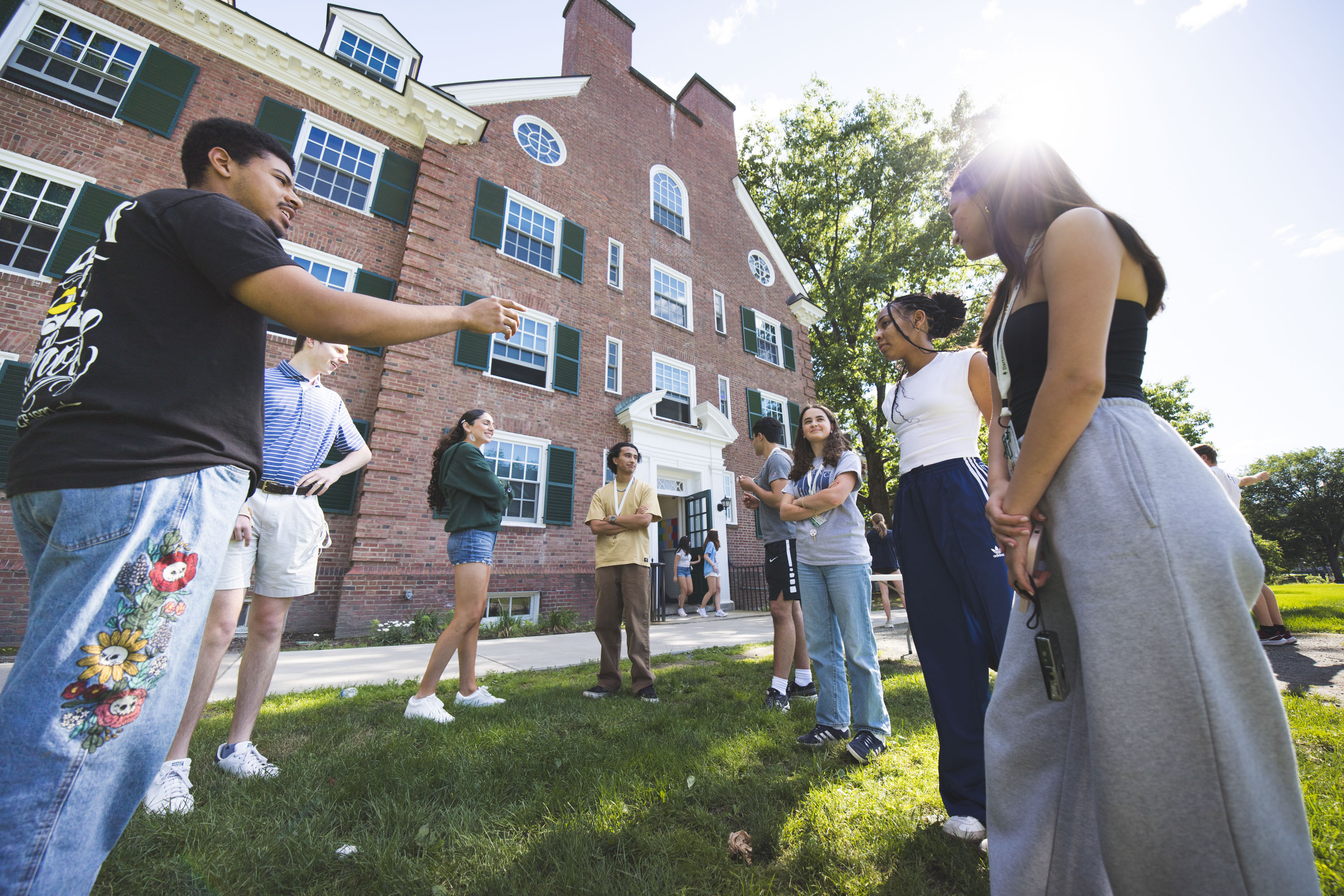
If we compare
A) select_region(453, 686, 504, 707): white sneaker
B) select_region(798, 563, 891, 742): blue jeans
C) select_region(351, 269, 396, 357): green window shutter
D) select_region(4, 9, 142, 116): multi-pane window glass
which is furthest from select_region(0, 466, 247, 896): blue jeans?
select_region(4, 9, 142, 116): multi-pane window glass

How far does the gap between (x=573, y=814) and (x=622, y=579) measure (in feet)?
7.71

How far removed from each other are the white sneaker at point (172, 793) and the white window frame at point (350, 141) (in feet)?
34.8

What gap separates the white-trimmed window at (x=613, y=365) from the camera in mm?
12836

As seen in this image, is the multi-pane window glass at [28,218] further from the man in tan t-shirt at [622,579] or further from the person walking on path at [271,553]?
the man in tan t-shirt at [622,579]

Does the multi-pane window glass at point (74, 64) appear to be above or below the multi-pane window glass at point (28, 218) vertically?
above

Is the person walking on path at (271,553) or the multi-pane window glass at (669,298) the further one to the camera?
the multi-pane window glass at (669,298)

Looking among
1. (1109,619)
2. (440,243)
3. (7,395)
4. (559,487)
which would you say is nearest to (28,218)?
(7,395)

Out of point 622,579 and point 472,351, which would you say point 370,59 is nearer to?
point 472,351

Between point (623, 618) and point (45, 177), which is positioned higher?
point (45, 177)

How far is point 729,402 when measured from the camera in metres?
15.5

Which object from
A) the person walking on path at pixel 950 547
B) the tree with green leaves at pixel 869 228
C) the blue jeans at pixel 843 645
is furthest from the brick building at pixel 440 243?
the person walking on path at pixel 950 547

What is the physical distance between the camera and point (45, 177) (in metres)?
7.96

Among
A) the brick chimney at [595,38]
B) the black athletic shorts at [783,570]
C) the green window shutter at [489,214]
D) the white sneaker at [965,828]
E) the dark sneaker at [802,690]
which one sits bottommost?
the white sneaker at [965,828]

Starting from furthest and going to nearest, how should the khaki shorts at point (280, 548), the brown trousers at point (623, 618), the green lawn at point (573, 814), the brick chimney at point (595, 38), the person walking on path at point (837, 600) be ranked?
the brick chimney at point (595, 38) → the brown trousers at point (623, 618) → the person walking on path at point (837, 600) → the khaki shorts at point (280, 548) → the green lawn at point (573, 814)
